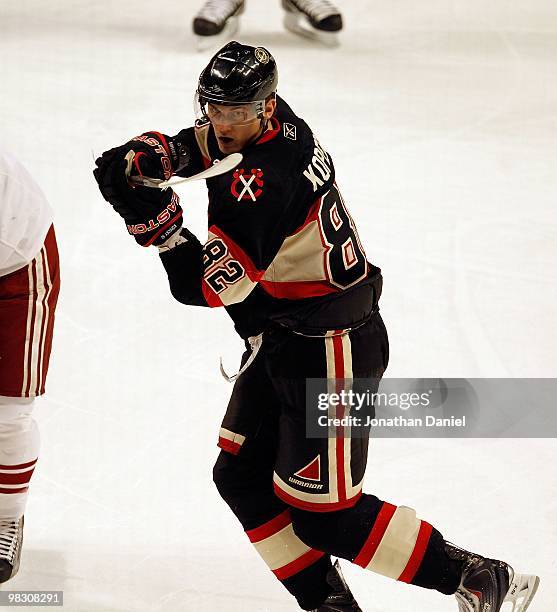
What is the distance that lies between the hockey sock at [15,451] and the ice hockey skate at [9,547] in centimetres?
3

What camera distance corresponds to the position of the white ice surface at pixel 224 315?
104 inches

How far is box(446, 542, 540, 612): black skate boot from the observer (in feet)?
7.41

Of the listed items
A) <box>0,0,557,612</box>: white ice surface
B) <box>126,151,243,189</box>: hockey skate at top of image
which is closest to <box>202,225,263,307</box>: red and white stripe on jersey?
<box>126,151,243,189</box>: hockey skate at top of image

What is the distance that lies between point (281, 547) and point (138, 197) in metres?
0.83

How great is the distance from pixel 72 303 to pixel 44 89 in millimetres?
2076

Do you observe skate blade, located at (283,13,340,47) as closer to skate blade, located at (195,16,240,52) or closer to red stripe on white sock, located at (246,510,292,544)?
skate blade, located at (195,16,240,52)

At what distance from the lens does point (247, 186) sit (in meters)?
1.91

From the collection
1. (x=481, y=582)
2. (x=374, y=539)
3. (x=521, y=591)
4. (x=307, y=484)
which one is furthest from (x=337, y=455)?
(x=521, y=591)

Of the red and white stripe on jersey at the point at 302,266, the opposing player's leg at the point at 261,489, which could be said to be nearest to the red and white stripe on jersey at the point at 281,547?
the opposing player's leg at the point at 261,489

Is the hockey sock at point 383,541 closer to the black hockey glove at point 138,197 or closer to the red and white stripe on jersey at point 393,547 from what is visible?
the red and white stripe on jersey at point 393,547

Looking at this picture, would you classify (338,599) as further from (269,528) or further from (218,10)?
(218,10)

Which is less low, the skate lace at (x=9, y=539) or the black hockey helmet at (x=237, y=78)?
the black hockey helmet at (x=237, y=78)

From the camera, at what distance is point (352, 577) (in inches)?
102

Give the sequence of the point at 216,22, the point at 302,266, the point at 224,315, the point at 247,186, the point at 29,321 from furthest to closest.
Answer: the point at 216,22 → the point at 224,315 → the point at 29,321 → the point at 302,266 → the point at 247,186
